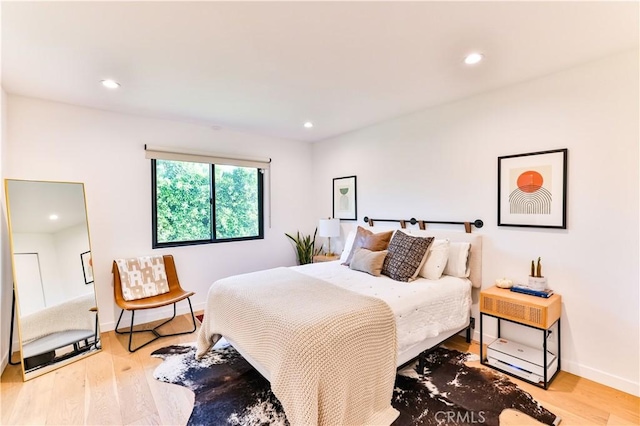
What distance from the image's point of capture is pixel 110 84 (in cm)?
253

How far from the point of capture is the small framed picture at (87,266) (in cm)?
292

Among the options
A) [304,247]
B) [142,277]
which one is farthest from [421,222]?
[142,277]

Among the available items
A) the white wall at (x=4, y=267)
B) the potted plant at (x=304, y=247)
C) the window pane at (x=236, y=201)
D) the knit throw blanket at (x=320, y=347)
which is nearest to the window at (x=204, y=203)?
the window pane at (x=236, y=201)

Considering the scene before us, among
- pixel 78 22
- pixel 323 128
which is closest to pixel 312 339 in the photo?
pixel 78 22

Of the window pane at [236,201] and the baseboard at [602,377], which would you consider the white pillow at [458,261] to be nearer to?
the baseboard at [602,377]

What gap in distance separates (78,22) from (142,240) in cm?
240

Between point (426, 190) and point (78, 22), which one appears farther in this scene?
point (426, 190)

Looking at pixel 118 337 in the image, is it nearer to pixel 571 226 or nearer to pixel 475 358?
pixel 475 358

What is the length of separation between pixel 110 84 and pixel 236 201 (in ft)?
6.84

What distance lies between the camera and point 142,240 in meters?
3.49

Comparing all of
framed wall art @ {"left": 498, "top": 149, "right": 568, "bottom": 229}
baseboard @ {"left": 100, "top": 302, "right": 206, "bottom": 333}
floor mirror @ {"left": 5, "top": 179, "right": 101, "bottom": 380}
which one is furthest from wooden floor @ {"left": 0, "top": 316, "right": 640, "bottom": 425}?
framed wall art @ {"left": 498, "top": 149, "right": 568, "bottom": 229}

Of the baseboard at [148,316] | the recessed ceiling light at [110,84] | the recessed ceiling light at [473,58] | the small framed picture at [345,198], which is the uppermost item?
the recessed ceiling light at [110,84]

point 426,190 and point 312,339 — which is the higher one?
point 426,190

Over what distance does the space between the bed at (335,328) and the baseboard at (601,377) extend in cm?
78
